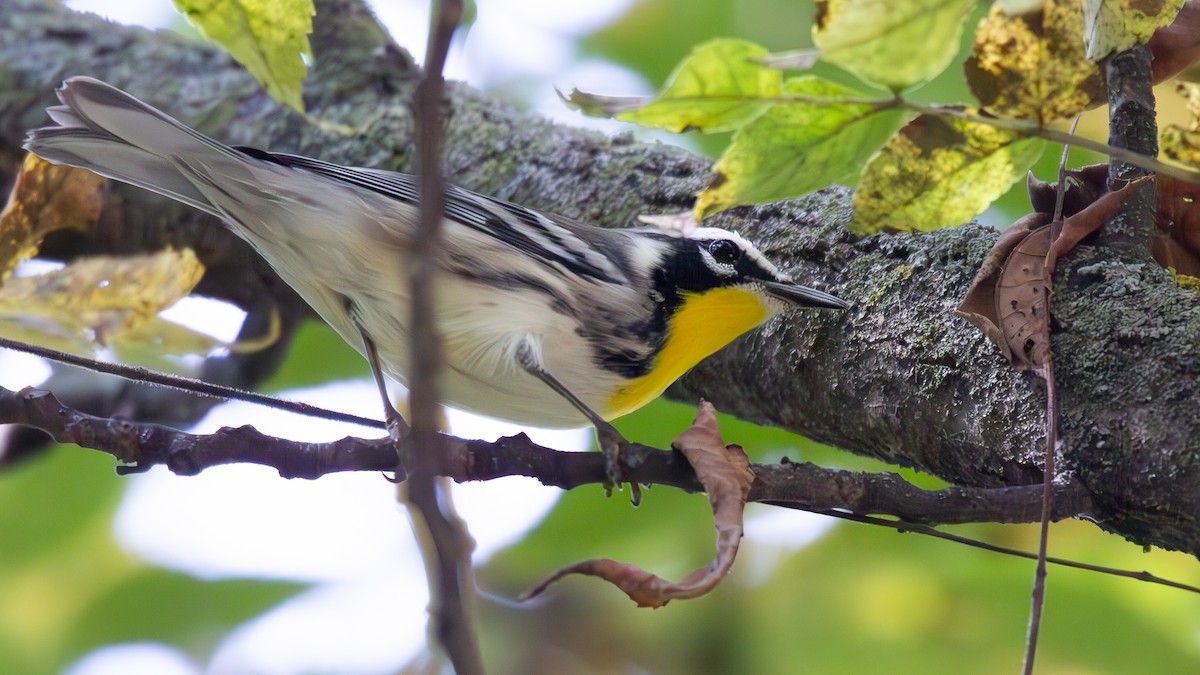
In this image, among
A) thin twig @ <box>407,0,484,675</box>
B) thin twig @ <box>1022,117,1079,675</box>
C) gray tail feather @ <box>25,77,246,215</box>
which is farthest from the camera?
gray tail feather @ <box>25,77,246,215</box>

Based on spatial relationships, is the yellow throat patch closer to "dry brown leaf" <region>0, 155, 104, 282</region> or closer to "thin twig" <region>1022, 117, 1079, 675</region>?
"thin twig" <region>1022, 117, 1079, 675</region>

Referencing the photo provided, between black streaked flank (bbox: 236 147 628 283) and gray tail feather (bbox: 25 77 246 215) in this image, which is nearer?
gray tail feather (bbox: 25 77 246 215)

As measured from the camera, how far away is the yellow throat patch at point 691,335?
190cm

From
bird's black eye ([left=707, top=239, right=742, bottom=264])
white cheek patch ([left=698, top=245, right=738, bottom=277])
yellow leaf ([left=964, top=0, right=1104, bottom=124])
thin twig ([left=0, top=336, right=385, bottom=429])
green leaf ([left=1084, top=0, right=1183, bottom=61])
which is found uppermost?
green leaf ([left=1084, top=0, right=1183, bottom=61])

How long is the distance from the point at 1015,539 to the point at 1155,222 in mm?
1074

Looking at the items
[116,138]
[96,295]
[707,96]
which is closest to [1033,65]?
[707,96]

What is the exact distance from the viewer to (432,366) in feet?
1.93

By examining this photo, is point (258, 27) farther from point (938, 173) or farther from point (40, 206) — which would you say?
point (40, 206)

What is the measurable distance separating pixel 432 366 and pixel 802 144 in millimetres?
685

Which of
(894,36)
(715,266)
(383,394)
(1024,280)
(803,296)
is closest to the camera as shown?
(894,36)

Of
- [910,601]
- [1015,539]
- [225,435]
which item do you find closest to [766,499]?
[225,435]

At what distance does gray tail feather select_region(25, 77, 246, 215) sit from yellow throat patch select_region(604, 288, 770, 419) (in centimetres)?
83

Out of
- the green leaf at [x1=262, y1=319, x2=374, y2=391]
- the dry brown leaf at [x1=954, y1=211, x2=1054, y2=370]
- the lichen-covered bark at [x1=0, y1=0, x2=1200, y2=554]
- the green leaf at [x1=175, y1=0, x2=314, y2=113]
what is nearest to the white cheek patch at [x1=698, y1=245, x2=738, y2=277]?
the lichen-covered bark at [x1=0, y1=0, x2=1200, y2=554]

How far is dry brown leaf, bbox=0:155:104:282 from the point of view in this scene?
2.28 meters
